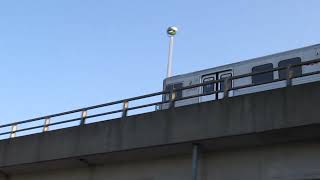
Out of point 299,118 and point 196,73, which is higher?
point 196,73

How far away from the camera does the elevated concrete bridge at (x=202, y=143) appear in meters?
13.2

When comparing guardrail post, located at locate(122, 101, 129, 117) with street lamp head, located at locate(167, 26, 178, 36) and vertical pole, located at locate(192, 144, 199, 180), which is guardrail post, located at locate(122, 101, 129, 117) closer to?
vertical pole, located at locate(192, 144, 199, 180)

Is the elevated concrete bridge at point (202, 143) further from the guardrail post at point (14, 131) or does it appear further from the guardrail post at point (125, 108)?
the guardrail post at point (14, 131)

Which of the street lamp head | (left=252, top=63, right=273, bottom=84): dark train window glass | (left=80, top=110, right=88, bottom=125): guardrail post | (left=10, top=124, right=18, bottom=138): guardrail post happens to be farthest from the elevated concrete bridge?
the street lamp head

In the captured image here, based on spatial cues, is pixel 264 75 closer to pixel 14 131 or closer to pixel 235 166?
pixel 235 166

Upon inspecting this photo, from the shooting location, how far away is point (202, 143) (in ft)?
48.1

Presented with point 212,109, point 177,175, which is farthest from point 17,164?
point 212,109

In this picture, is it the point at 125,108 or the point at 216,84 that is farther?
the point at 216,84

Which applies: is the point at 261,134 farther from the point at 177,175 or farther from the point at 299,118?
the point at 177,175

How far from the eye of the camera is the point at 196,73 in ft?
69.4

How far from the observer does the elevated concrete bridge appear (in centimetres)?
1317

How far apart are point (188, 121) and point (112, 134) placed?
2758 millimetres

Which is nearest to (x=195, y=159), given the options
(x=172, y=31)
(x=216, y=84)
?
(x=216, y=84)

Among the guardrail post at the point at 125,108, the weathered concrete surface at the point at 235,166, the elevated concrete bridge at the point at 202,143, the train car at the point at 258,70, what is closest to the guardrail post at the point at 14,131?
the elevated concrete bridge at the point at 202,143
